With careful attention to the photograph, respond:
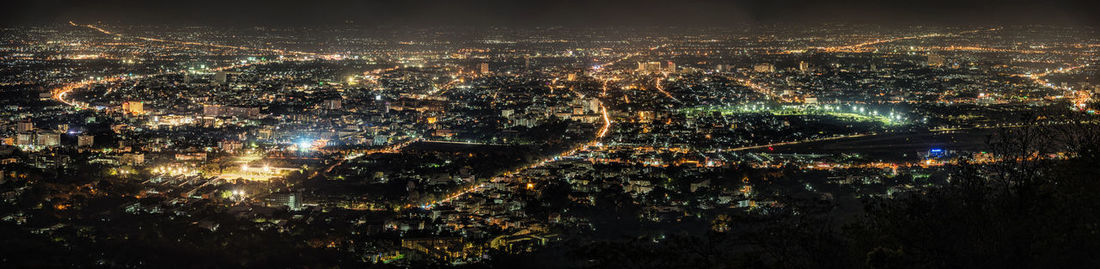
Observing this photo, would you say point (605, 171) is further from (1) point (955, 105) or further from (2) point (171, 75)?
(2) point (171, 75)

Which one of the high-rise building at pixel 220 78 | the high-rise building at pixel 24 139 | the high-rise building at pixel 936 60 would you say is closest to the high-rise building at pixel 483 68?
the high-rise building at pixel 220 78

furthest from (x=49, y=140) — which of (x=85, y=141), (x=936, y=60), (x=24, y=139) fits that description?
(x=936, y=60)

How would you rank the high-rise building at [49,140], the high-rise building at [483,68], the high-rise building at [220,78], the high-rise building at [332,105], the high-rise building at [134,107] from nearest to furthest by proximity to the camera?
the high-rise building at [49,140] → the high-rise building at [134,107] → the high-rise building at [332,105] → the high-rise building at [220,78] → the high-rise building at [483,68]

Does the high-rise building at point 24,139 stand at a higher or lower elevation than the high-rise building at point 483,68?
lower

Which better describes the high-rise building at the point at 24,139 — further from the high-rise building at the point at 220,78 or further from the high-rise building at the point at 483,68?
the high-rise building at the point at 483,68

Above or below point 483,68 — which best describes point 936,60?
above

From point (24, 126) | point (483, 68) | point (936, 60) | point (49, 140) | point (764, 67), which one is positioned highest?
point (936, 60)

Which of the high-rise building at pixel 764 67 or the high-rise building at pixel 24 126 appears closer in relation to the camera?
the high-rise building at pixel 24 126

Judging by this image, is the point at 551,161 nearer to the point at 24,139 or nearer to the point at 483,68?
the point at 24,139
